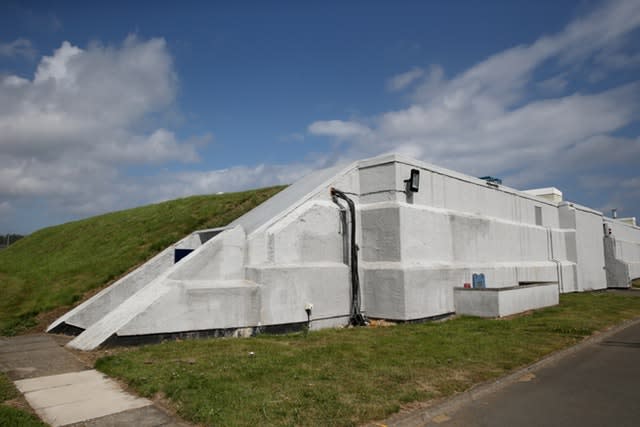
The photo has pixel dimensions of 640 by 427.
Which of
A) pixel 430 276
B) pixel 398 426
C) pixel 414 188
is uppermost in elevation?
pixel 414 188

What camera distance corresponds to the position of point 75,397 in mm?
6406

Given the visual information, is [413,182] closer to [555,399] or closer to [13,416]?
[555,399]

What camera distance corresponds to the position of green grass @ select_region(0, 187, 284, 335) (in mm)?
16484

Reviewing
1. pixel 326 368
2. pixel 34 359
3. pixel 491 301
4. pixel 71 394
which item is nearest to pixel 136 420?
pixel 71 394

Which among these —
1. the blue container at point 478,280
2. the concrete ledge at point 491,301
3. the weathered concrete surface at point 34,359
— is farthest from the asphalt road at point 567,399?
the blue container at point 478,280

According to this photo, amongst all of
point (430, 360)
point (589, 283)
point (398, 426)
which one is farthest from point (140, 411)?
point (589, 283)

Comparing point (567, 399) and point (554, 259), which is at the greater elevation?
point (554, 259)

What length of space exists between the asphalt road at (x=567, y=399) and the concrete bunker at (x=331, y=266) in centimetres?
519

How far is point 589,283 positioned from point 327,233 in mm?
22115

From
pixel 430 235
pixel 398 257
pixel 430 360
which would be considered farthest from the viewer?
pixel 430 235

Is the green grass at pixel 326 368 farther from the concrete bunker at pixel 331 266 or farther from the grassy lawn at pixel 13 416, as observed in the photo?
the grassy lawn at pixel 13 416

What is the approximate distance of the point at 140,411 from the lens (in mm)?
5797

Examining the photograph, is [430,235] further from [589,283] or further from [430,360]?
[589,283]

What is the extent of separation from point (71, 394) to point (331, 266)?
25.4 ft
